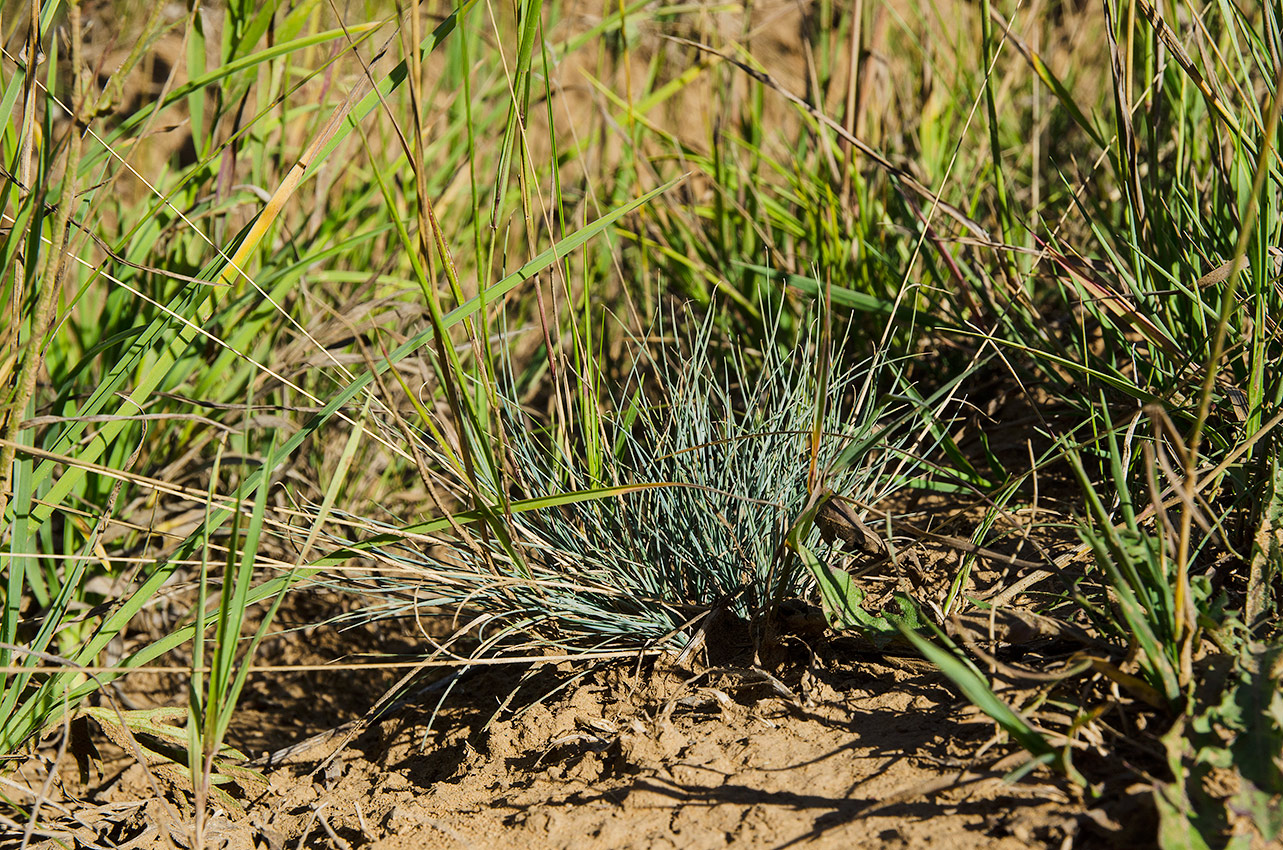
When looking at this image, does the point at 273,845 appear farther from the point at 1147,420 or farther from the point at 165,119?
the point at 165,119

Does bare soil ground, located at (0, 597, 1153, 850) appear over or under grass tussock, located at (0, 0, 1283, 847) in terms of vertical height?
under

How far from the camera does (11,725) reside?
3.50ft

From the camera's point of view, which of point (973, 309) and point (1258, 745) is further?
point (973, 309)

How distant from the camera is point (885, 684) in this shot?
1063mm

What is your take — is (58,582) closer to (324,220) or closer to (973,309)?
(324,220)

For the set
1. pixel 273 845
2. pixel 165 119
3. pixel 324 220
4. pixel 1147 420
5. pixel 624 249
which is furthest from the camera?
pixel 165 119

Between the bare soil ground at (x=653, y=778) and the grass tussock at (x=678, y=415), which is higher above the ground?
the grass tussock at (x=678, y=415)

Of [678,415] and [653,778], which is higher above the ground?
[678,415]

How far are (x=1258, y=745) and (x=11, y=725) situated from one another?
1260mm

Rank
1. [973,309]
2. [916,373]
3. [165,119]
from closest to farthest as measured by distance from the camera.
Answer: [973,309] < [916,373] < [165,119]

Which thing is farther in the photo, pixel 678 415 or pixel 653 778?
pixel 678 415

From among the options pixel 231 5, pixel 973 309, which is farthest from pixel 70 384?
pixel 973 309

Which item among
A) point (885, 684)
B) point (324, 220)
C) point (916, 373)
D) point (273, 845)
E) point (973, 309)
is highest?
point (324, 220)

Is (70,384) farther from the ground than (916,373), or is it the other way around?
(70,384)
